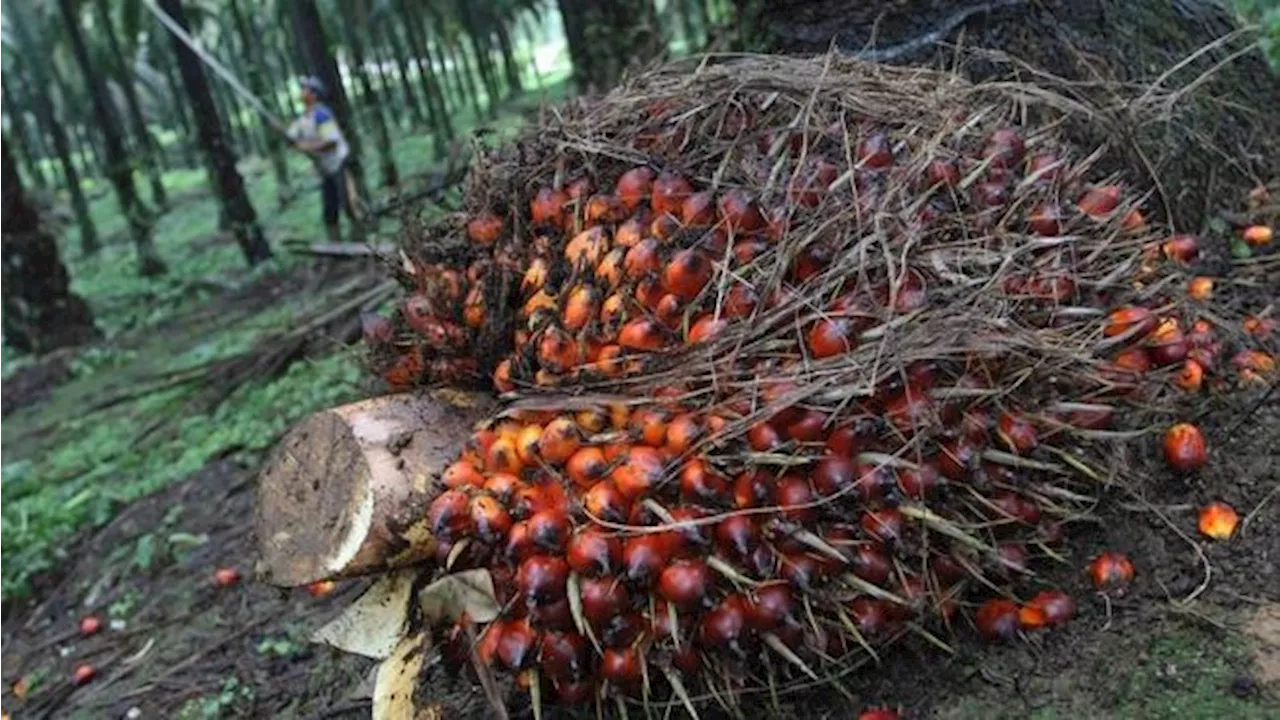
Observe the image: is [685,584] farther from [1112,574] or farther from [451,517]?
[1112,574]

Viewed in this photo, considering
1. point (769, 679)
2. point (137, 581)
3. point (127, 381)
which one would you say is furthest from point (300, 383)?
point (769, 679)

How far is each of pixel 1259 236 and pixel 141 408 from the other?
19.2 feet

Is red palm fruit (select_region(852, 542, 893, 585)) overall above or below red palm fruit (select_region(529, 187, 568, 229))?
below

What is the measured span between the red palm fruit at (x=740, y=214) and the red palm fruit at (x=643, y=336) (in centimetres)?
26

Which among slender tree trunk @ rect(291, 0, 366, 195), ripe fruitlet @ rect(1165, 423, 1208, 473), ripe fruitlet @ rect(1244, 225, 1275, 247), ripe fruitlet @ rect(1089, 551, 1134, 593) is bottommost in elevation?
ripe fruitlet @ rect(1089, 551, 1134, 593)

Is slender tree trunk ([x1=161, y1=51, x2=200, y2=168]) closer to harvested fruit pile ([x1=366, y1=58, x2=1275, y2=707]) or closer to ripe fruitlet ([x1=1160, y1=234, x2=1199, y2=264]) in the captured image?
harvested fruit pile ([x1=366, y1=58, x2=1275, y2=707])

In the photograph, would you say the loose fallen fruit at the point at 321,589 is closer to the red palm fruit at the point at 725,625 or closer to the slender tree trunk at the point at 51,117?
the red palm fruit at the point at 725,625

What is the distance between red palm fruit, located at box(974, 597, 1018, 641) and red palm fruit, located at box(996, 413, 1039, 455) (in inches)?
11.9

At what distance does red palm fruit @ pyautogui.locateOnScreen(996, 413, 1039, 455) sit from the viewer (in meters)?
2.25

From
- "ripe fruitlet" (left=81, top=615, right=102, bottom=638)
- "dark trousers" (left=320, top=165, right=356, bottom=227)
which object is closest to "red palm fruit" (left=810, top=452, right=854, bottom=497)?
"ripe fruitlet" (left=81, top=615, right=102, bottom=638)

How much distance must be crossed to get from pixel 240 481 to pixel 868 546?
11.4ft

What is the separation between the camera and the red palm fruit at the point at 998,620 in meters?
2.30

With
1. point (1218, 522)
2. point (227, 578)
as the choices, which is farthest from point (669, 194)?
point (227, 578)

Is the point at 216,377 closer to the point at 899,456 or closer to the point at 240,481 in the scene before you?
the point at 240,481
